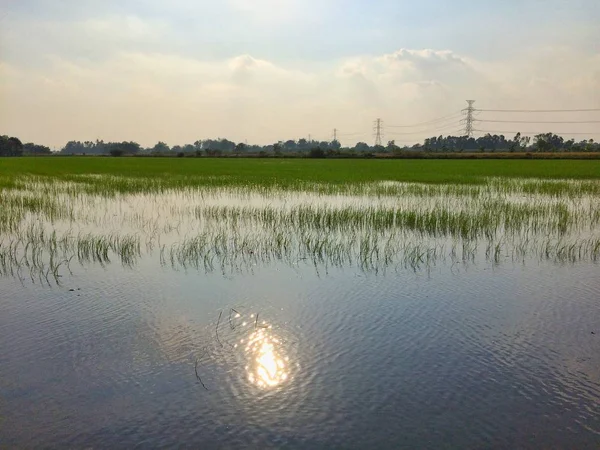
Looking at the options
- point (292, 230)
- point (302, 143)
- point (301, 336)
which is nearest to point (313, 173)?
point (292, 230)

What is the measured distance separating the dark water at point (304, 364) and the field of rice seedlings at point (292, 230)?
3.44 ft

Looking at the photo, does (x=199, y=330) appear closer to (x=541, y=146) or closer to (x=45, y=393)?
(x=45, y=393)

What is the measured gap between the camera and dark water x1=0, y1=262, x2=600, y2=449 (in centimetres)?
263

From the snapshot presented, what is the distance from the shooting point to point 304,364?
3.41m

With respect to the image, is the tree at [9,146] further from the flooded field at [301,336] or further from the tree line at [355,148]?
the flooded field at [301,336]

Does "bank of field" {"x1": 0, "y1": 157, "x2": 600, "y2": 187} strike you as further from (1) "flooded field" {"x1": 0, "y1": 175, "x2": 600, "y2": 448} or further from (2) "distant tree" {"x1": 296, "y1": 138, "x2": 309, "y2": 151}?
(2) "distant tree" {"x1": 296, "y1": 138, "x2": 309, "y2": 151}

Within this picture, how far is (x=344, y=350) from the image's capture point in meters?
3.65

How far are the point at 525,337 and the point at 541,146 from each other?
66.2m

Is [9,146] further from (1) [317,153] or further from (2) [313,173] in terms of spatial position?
(2) [313,173]

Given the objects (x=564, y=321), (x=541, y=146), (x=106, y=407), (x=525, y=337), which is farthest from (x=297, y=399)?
(x=541, y=146)

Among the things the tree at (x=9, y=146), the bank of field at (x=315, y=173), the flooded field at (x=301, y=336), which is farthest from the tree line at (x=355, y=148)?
the flooded field at (x=301, y=336)

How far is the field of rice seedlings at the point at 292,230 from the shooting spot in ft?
21.1

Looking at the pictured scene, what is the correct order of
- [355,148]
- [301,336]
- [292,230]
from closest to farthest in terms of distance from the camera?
[301,336], [292,230], [355,148]

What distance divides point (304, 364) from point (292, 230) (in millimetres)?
4974
